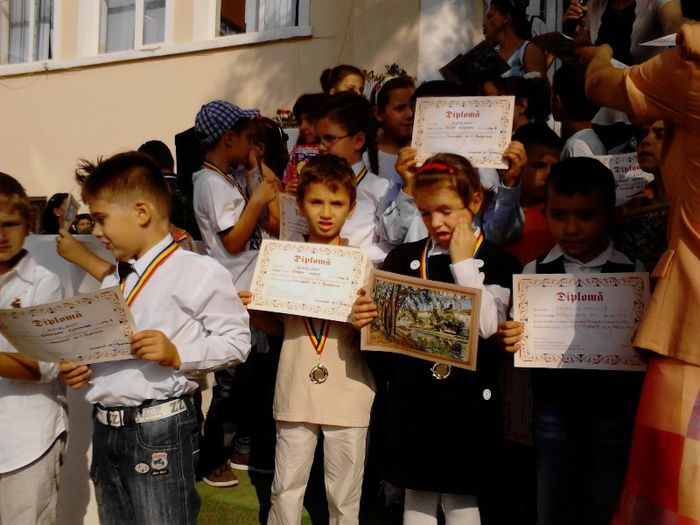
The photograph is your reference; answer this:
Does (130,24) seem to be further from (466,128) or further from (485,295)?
(485,295)

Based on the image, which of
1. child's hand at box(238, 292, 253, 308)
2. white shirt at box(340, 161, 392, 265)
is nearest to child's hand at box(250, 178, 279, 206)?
white shirt at box(340, 161, 392, 265)

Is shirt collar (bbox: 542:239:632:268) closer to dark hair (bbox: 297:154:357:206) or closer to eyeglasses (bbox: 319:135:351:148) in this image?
dark hair (bbox: 297:154:357:206)

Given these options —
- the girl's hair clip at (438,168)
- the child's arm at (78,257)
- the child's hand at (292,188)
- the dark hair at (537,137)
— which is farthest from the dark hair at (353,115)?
the child's arm at (78,257)

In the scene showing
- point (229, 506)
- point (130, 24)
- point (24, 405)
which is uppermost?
point (130, 24)

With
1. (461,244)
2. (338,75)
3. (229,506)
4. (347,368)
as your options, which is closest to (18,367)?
(347,368)

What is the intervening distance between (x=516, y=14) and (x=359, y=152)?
8.38ft

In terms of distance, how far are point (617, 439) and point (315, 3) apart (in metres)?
7.27

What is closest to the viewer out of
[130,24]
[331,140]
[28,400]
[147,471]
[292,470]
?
[147,471]

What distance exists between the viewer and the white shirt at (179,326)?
9.61 ft

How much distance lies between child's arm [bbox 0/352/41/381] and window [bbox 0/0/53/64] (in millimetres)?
10388

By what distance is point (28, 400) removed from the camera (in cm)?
337

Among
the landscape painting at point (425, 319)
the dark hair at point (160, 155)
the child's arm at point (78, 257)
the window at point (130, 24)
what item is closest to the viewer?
the landscape painting at point (425, 319)

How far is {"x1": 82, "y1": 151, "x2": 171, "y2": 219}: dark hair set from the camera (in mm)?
3039

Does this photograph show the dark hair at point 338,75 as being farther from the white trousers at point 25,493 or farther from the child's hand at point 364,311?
the white trousers at point 25,493
